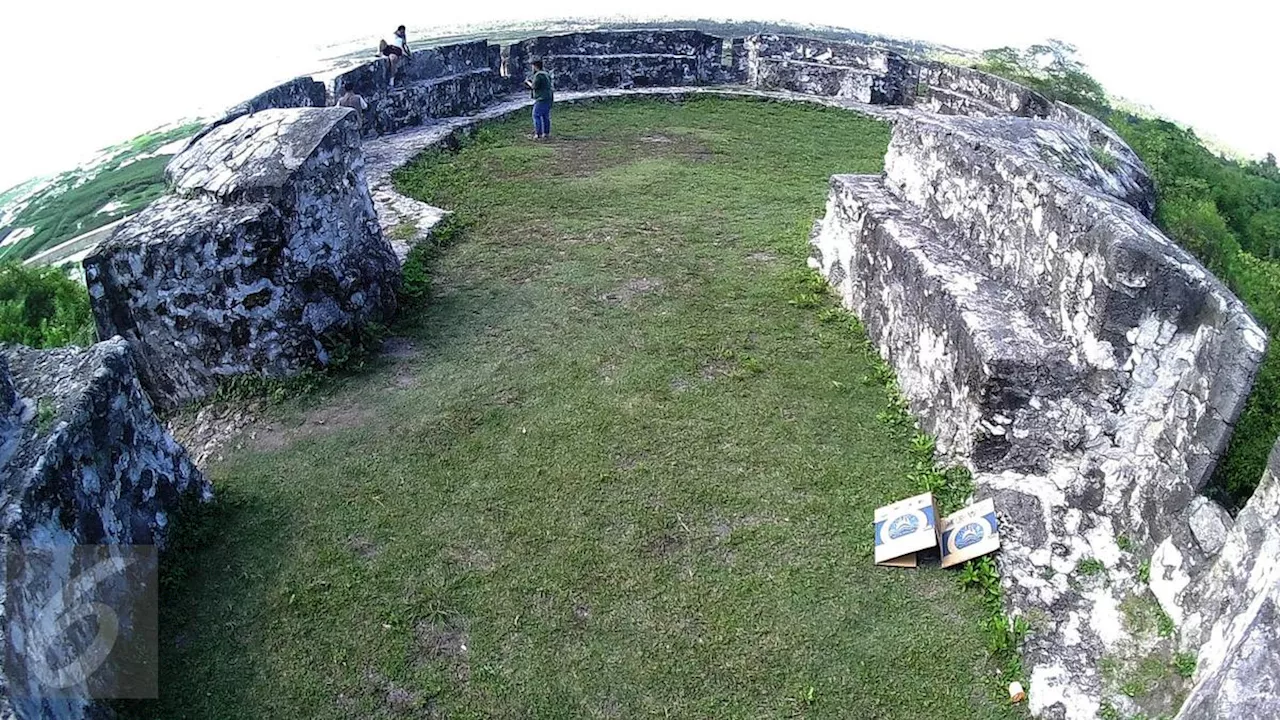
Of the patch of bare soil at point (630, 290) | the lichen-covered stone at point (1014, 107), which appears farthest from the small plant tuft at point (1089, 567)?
the patch of bare soil at point (630, 290)

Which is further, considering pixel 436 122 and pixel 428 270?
pixel 436 122

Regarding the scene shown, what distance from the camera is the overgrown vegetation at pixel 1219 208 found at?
11.4 ft

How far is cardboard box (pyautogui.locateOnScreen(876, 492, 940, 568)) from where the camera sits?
4133mm

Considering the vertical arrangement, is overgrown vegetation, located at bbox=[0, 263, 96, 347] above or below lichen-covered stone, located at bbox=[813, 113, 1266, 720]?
below

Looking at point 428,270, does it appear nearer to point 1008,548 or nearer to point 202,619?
point 202,619

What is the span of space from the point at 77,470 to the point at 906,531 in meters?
3.68

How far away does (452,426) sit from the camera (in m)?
5.26

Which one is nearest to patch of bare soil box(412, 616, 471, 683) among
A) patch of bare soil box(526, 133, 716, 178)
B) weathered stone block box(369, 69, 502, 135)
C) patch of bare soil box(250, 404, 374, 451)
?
patch of bare soil box(250, 404, 374, 451)

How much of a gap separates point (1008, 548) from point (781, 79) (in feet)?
42.4

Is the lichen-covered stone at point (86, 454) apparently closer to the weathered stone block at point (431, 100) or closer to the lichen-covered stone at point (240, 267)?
the lichen-covered stone at point (240, 267)

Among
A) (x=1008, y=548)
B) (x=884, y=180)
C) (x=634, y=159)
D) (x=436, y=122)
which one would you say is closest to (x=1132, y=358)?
(x=1008, y=548)

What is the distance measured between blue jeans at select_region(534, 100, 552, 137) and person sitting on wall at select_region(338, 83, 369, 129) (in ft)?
7.52

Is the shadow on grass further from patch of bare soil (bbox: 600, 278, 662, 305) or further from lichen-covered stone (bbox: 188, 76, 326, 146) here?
lichen-covered stone (bbox: 188, 76, 326, 146)

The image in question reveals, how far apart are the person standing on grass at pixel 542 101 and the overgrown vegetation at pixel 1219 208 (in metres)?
7.36
